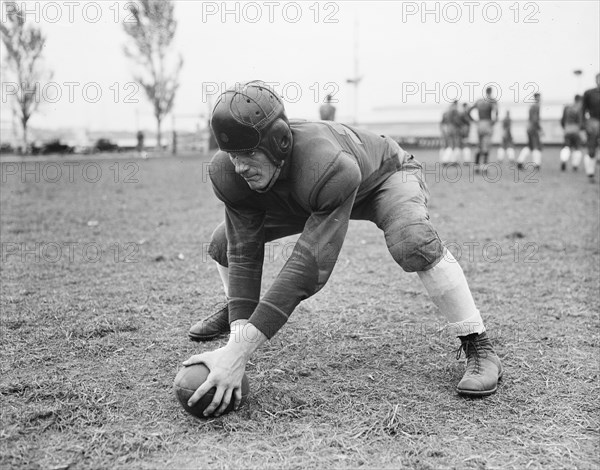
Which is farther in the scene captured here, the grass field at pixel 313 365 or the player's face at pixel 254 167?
the player's face at pixel 254 167

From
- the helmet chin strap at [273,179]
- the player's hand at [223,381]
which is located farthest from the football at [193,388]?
the helmet chin strap at [273,179]

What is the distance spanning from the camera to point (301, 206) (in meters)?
3.28

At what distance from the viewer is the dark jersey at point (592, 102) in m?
13.3

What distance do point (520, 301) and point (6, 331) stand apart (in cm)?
381

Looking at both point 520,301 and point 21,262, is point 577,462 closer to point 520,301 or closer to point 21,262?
point 520,301

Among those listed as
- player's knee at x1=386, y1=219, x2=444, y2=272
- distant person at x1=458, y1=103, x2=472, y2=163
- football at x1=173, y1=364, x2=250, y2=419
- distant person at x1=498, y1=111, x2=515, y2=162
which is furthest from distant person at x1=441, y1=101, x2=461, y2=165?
football at x1=173, y1=364, x2=250, y2=419

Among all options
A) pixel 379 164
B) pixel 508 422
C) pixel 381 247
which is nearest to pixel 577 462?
pixel 508 422

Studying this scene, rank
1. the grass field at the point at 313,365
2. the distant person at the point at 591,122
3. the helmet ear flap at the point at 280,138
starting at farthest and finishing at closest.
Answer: the distant person at the point at 591,122, the helmet ear flap at the point at 280,138, the grass field at the point at 313,365

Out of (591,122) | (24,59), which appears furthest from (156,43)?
(591,122)

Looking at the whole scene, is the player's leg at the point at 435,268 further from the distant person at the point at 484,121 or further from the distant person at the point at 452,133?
the distant person at the point at 452,133

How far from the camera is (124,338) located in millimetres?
3980

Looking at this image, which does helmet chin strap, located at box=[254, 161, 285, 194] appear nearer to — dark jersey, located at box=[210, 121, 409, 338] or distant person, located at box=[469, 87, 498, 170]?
dark jersey, located at box=[210, 121, 409, 338]

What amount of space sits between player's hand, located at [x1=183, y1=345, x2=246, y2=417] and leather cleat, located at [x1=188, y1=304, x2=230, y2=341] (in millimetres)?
1086

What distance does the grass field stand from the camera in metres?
2.62
